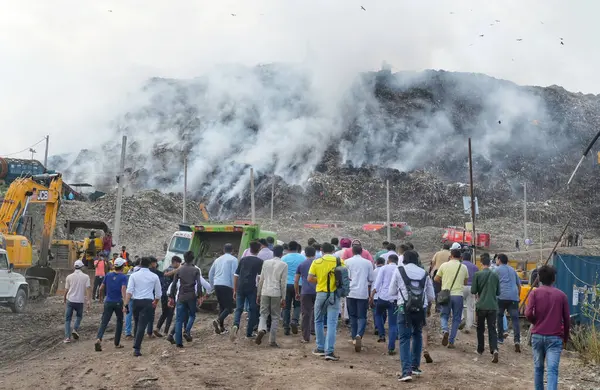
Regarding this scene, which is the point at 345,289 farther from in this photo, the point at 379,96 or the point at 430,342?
the point at 379,96

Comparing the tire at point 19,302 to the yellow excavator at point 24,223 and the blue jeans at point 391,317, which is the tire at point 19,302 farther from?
the blue jeans at point 391,317

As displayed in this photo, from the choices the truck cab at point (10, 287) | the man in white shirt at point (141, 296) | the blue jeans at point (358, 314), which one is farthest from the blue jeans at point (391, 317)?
the truck cab at point (10, 287)

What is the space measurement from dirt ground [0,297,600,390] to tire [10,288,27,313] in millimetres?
5706

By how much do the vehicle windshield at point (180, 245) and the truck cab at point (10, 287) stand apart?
14.2ft

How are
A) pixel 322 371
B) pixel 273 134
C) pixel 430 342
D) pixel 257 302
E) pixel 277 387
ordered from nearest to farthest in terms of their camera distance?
pixel 277 387
pixel 322 371
pixel 257 302
pixel 430 342
pixel 273 134

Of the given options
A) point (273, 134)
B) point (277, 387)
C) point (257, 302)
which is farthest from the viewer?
point (273, 134)

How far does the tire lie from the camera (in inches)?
719

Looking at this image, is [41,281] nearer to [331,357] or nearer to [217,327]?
[217,327]

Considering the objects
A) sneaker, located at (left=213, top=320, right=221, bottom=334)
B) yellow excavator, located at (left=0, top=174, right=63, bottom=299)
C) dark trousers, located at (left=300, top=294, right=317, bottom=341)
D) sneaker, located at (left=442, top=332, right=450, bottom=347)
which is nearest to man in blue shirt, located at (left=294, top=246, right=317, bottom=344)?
dark trousers, located at (left=300, top=294, right=317, bottom=341)

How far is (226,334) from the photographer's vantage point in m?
12.4

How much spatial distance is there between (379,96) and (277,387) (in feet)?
288

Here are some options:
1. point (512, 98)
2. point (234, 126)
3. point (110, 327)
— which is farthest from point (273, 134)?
point (110, 327)

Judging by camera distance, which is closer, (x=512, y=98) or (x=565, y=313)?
(x=565, y=313)

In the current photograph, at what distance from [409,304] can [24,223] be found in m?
18.8
